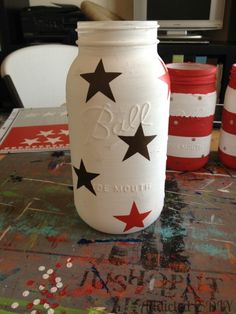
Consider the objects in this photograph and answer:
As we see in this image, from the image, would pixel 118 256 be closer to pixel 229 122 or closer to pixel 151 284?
pixel 151 284

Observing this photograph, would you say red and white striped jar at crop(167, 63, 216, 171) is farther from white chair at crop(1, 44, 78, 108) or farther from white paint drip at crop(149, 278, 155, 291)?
white chair at crop(1, 44, 78, 108)

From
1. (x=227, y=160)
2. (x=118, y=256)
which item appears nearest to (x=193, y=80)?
(x=227, y=160)

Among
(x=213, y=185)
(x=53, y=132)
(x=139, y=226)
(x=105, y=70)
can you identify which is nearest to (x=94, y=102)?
(x=105, y=70)

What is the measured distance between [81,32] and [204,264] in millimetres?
309

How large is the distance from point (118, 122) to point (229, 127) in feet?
0.92

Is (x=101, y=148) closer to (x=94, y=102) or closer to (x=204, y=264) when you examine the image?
(x=94, y=102)

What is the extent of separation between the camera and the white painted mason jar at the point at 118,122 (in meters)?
0.34

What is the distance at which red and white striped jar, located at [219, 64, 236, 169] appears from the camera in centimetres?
53

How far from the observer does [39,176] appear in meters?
0.57

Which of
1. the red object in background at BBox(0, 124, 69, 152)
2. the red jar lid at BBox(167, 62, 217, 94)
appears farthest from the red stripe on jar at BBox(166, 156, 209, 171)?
the red object in background at BBox(0, 124, 69, 152)

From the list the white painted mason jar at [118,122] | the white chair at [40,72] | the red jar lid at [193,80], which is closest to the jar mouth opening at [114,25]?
the white painted mason jar at [118,122]

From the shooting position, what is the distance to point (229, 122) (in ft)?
1.79

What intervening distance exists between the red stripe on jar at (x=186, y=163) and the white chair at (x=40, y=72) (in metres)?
0.74

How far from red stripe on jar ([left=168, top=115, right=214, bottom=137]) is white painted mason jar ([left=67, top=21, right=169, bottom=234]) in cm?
15
